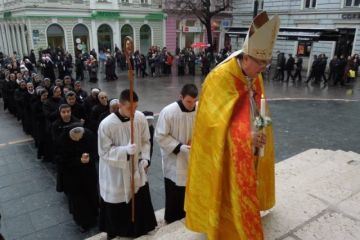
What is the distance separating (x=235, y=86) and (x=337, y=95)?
44.8 ft

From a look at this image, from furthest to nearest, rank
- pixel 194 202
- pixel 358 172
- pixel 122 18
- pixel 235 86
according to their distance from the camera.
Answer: pixel 122 18
pixel 358 172
pixel 194 202
pixel 235 86

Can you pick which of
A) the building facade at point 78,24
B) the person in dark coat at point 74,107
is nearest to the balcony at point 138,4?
the building facade at point 78,24

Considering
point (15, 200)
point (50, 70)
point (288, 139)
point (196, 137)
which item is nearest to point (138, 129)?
point (196, 137)

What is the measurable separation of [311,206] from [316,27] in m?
23.2

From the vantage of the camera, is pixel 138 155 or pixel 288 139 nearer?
pixel 138 155

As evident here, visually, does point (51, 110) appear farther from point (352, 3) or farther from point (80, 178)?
point (352, 3)

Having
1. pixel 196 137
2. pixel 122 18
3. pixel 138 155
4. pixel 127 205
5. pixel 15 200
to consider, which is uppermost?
pixel 122 18

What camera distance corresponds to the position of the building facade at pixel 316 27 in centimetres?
1805

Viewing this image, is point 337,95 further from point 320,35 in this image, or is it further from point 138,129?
point 138,129

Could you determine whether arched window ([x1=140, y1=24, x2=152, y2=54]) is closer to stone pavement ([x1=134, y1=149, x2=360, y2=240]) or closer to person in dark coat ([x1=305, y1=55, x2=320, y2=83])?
person in dark coat ([x1=305, y1=55, x2=320, y2=83])

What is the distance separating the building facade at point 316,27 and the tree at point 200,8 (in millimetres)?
2594

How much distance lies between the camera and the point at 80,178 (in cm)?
459

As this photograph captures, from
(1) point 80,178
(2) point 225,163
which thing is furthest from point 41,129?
(2) point 225,163

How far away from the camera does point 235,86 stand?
260 cm
